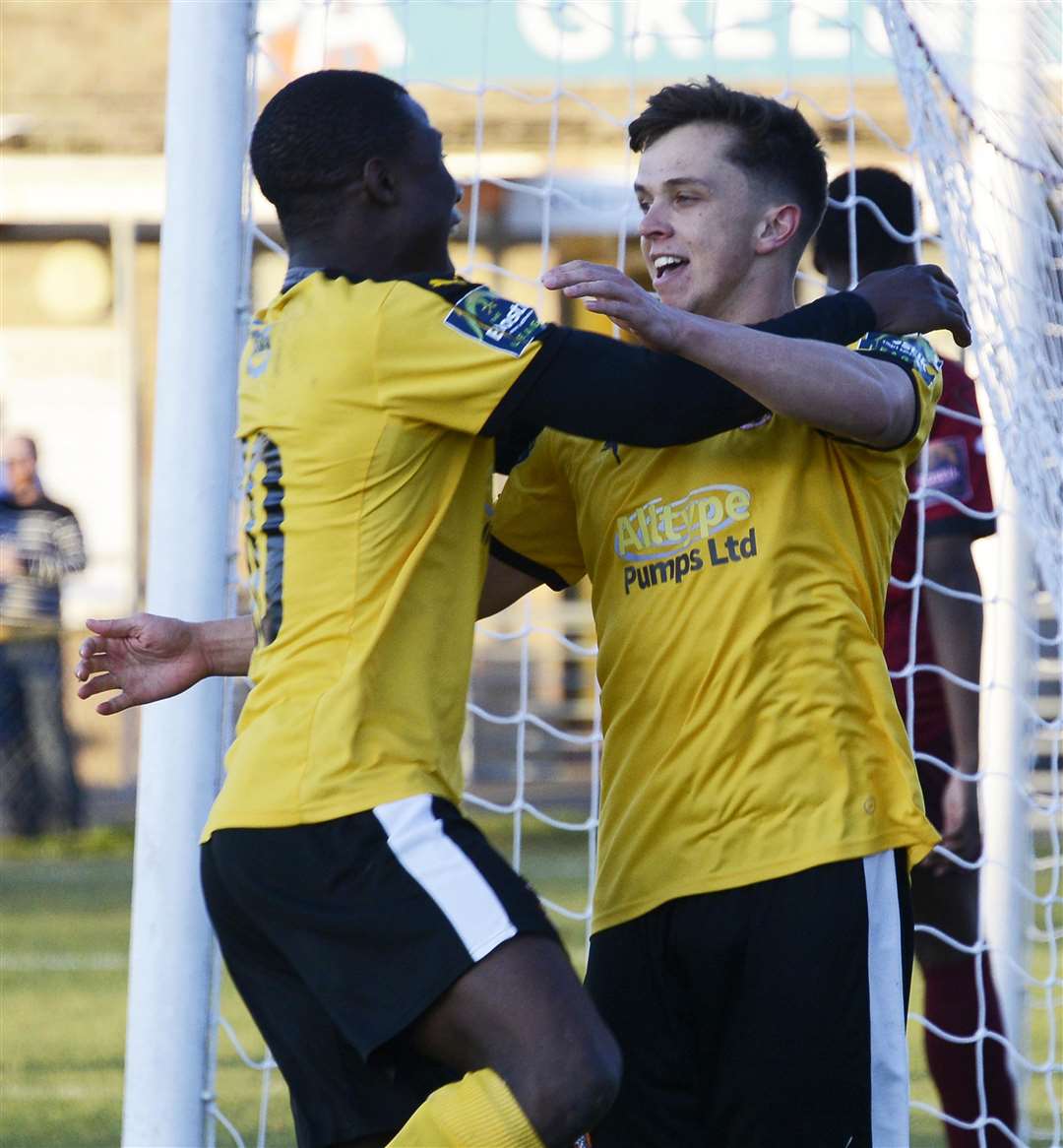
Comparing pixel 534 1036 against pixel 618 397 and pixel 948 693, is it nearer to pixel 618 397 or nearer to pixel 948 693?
pixel 618 397

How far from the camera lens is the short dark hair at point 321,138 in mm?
2445

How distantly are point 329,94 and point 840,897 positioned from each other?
4.19 ft

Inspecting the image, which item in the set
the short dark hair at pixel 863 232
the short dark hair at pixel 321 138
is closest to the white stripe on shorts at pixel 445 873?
the short dark hair at pixel 321 138

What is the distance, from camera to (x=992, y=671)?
4895 millimetres

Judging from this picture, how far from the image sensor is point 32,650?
1090 centimetres

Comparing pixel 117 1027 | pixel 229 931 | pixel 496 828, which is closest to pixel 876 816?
pixel 229 931

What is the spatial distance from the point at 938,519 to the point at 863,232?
68 cm

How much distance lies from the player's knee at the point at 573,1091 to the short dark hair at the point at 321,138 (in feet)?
3.69

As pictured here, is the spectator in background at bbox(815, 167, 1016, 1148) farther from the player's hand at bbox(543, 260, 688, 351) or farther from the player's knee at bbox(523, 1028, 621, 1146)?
the player's knee at bbox(523, 1028, 621, 1146)

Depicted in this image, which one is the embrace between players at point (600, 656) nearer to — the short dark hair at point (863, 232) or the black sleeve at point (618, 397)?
the black sleeve at point (618, 397)

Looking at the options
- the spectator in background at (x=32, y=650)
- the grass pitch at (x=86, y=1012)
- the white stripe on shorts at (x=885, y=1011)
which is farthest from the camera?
the spectator in background at (x=32, y=650)

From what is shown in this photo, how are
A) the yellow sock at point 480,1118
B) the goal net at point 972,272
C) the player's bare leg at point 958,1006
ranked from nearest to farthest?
the yellow sock at point 480,1118 < the goal net at point 972,272 < the player's bare leg at point 958,1006

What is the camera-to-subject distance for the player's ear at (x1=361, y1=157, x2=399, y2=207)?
8.00 feet

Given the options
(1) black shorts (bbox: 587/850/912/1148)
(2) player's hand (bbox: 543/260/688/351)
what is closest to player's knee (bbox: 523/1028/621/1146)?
(1) black shorts (bbox: 587/850/912/1148)
